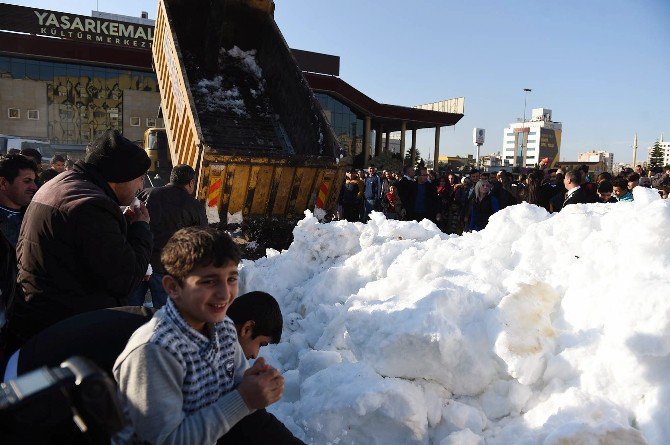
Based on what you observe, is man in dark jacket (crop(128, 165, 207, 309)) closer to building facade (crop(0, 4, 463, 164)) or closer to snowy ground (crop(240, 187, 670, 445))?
snowy ground (crop(240, 187, 670, 445))

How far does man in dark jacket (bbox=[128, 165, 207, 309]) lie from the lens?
435 cm

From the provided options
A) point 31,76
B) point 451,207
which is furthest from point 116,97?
point 451,207

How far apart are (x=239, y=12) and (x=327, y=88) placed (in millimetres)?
21605

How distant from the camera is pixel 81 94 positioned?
28297 millimetres

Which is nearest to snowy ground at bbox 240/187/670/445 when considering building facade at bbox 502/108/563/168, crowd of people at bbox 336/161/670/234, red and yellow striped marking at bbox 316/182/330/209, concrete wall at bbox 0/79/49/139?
crowd of people at bbox 336/161/670/234

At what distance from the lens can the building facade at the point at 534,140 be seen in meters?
94.5

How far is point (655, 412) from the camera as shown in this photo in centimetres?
245

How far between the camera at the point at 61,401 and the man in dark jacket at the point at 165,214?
3.15m

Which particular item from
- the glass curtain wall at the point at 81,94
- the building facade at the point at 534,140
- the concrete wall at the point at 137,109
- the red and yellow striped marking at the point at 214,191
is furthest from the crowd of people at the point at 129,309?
the building facade at the point at 534,140

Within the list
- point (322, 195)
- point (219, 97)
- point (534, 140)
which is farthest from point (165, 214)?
point (534, 140)

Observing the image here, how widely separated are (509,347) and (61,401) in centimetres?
243

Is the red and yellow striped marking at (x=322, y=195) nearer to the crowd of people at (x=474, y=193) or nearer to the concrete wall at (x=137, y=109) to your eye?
the crowd of people at (x=474, y=193)

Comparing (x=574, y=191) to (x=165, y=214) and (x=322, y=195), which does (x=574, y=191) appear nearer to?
(x=322, y=195)

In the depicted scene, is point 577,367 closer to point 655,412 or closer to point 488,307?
point 655,412
